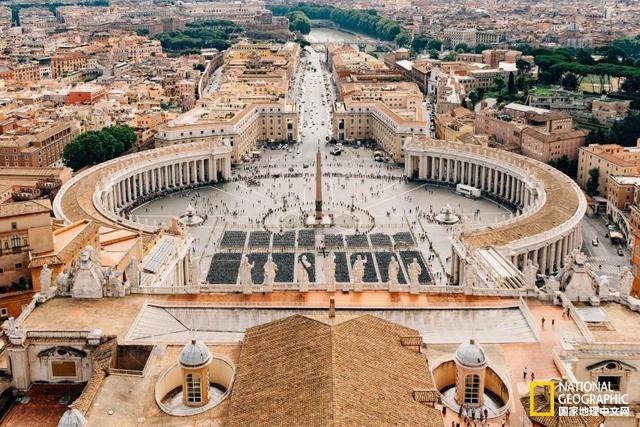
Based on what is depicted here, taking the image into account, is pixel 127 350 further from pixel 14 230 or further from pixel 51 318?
pixel 14 230

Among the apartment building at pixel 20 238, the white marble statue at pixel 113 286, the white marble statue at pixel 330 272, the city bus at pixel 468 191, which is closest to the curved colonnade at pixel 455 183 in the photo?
the city bus at pixel 468 191

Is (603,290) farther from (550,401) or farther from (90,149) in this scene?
(90,149)

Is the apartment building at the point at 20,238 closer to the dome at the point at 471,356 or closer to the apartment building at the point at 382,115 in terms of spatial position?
the dome at the point at 471,356

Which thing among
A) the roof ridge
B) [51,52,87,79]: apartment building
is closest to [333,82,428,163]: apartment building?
the roof ridge

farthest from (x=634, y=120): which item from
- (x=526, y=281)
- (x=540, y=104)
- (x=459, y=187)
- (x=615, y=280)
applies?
(x=526, y=281)

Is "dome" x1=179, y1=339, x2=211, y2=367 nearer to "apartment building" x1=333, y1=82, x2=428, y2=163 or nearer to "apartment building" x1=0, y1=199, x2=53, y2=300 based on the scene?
"apartment building" x1=0, y1=199, x2=53, y2=300

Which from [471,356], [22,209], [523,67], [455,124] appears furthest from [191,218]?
[523,67]

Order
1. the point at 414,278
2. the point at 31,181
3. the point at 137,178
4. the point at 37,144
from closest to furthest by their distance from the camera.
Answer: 1. the point at 414,278
2. the point at 31,181
3. the point at 137,178
4. the point at 37,144
